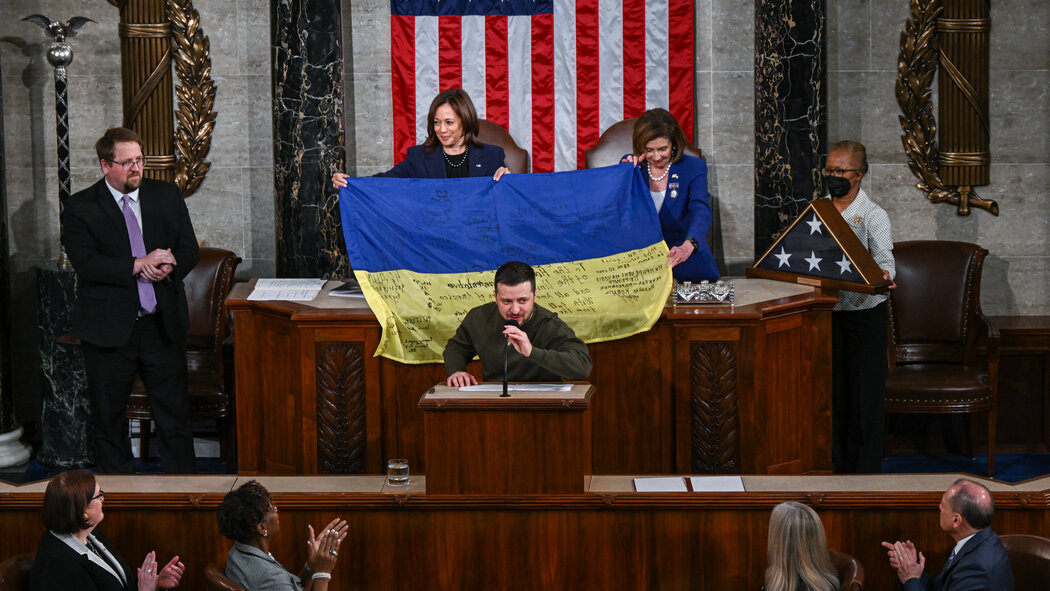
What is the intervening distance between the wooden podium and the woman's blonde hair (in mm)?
990

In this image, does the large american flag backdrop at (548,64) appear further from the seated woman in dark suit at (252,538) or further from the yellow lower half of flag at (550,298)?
the seated woman in dark suit at (252,538)

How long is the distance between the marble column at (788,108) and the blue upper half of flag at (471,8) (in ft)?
5.29

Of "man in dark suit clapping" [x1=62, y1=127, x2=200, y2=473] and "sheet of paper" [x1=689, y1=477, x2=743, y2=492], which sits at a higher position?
"man in dark suit clapping" [x1=62, y1=127, x2=200, y2=473]

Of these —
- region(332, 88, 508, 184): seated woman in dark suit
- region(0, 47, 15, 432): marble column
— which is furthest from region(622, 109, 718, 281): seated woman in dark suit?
region(0, 47, 15, 432): marble column

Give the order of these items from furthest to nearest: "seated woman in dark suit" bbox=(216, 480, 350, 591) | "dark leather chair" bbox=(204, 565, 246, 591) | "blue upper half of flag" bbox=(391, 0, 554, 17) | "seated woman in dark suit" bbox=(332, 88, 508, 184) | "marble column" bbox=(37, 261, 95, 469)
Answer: "blue upper half of flag" bbox=(391, 0, 554, 17) → "marble column" bbox=(37, 261, 95, 469) → "seated woman in dark suit" bbox=(332, 88, 508, 184) → "seated woman in dark suit" bbox=(216, 480, 350, 591) → "dark leather chair" bbox=(204, 565, 246, 591)

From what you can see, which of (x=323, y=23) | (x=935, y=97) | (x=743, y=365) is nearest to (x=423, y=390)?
(x=743, y=365)

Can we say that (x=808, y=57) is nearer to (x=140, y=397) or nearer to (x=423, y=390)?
(x=423, y=390)

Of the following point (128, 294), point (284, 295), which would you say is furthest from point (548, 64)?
point (128, 294)

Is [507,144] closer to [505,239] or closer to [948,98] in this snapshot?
[505,239]

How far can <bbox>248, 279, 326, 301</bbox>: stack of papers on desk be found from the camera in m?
7.33

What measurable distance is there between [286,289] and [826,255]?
3156 mm

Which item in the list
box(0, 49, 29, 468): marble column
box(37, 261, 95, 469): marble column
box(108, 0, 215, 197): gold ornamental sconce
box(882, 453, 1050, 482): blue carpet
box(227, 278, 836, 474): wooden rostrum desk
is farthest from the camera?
box(108, 0, 215, 197): gold ornamental sconce

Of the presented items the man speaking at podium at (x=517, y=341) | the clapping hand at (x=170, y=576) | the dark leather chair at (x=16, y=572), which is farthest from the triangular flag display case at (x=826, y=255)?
the dark leather chair at (x=16, y=572)

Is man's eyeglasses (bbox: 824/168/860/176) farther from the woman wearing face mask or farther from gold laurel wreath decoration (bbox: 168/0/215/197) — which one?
gold laurel wreath decoration (bbox: 168/0/215/197)
